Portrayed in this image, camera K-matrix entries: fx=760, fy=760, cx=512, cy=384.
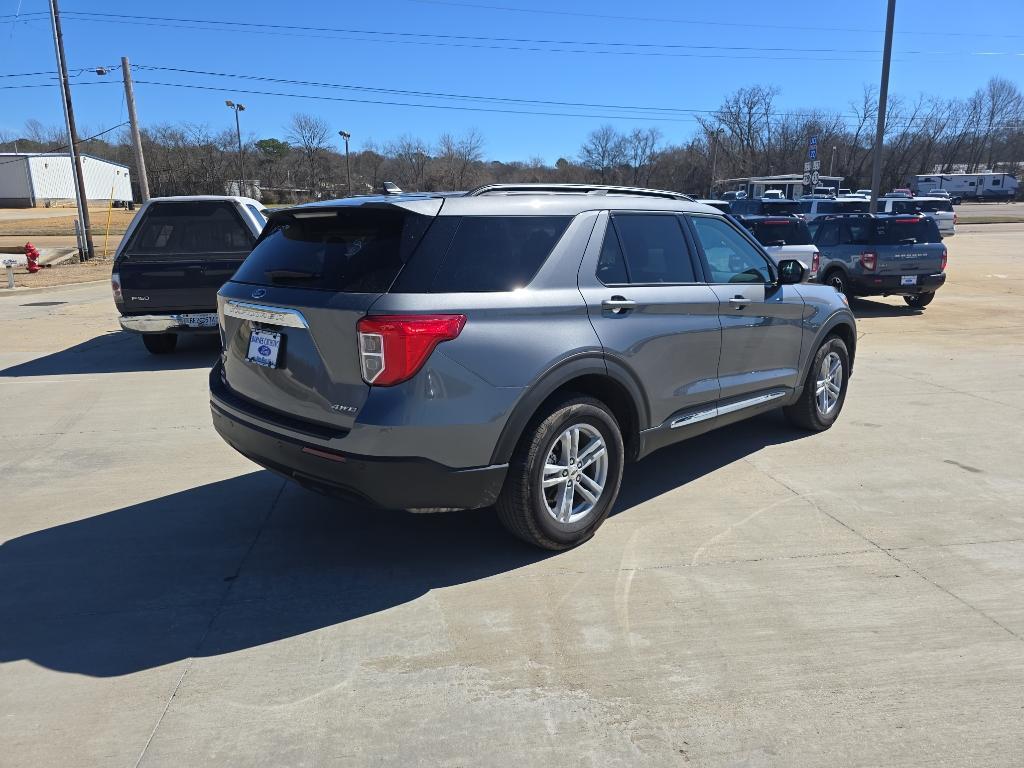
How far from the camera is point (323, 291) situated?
3.53 m

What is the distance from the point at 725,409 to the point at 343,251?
2.70 m

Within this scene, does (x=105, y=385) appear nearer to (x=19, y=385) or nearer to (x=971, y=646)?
(x=19, y=385)

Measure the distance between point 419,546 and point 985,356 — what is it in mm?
8447

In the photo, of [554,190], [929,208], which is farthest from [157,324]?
[929,208]

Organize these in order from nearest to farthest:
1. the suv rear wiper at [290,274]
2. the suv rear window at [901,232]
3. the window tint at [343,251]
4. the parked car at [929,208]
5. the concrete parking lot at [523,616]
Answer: the concrete parking lot at [523,616] < the window tint at [343,251] < the suv rear wiper at [290,274] < the suv rear window at [901,232] < the parked car at [929,208]

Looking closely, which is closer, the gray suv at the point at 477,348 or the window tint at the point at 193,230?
the gray suv at the point at 477,348

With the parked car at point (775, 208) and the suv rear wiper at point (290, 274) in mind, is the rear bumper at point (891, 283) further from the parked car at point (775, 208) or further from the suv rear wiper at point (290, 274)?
the suv rear wiper at point (290, 274)

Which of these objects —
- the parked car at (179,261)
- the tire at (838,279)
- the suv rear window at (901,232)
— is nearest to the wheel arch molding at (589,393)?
the parked car at (179,261)

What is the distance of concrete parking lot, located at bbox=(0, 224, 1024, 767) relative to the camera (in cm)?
265

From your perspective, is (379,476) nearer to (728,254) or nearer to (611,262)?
(611,262)

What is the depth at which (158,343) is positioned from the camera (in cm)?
969

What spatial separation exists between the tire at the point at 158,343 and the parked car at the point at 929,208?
92.2 ft

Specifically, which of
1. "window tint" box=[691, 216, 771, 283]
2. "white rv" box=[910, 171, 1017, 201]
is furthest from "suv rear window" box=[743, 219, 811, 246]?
"white rv" box=[910, 171, 1017, 201]

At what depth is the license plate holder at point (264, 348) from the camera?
12.2ft
